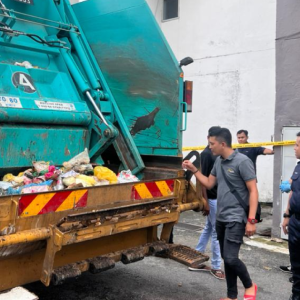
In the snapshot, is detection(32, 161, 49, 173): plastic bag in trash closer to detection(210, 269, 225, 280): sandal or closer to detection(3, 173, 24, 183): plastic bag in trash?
detection(3, 173, 24, 183): plastic bag in trash

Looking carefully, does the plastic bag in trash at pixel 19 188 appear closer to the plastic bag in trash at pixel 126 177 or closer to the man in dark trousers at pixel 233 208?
the plastic bag in trash at pixel 126 177

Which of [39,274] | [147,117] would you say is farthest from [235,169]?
[39,274]

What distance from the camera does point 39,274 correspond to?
8.70 ft

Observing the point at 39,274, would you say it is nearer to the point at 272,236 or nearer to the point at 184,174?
the point at 184,174

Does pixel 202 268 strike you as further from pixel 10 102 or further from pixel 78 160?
pixel 10 102

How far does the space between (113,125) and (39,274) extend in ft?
5.24

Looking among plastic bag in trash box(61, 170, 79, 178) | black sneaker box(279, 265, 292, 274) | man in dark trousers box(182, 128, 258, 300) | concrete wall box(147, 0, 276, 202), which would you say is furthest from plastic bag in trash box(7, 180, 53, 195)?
concrete wall box(147, 0, 276, 202)

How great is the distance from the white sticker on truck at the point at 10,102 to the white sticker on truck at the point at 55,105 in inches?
7.1

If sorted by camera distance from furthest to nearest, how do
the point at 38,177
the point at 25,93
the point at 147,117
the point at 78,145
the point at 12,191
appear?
the point at 147,117 → the point at 78,145 → the point at 25,93 → the point at 38,177 → the point at 12,191

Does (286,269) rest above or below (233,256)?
below

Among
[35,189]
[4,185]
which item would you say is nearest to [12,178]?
[4,185]

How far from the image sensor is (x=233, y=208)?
3.16m

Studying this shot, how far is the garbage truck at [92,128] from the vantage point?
8.50 ft

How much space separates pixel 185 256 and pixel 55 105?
1.71m
